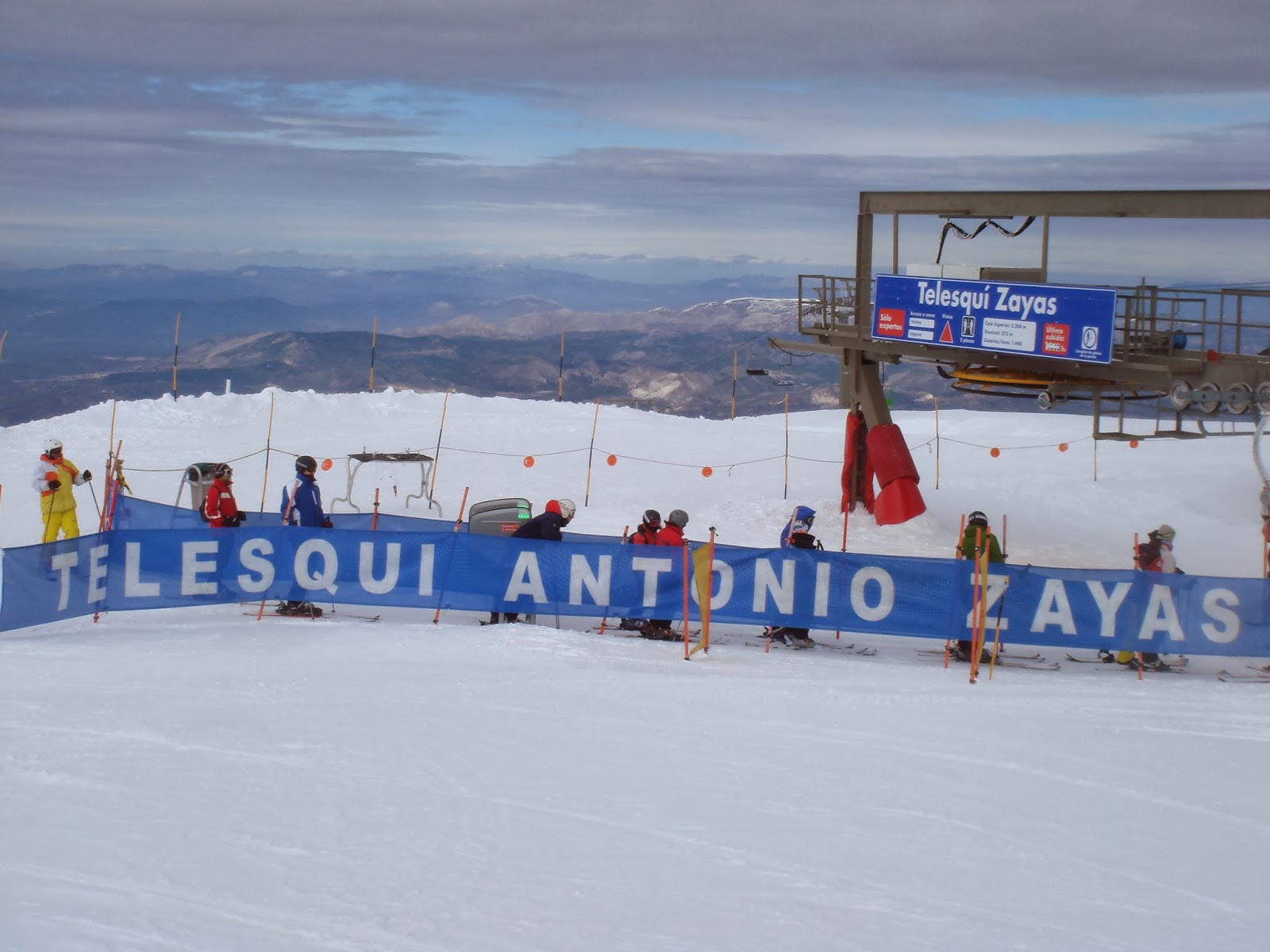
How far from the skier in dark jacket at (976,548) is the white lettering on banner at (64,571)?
954cm

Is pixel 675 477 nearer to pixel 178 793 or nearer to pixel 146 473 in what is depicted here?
pixel 146 473

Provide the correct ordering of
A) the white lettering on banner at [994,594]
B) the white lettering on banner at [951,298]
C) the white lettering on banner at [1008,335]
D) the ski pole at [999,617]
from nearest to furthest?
the ski pole at [999,617] → the white lettering on banner at [994,594] → the white lettering on banner at [1008,335] → the white lettering on banner at [951,298]

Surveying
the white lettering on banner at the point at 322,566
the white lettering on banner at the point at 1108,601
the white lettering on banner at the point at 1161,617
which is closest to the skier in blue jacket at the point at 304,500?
the white lettering on banner at the point at 322,566

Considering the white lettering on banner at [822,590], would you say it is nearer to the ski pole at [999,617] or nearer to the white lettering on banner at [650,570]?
the white lettering on banner at [650,570]

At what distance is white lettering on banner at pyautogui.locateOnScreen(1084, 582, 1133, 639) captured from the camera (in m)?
13.3

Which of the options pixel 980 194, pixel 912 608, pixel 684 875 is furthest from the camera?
pixel 980 194

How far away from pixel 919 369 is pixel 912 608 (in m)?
152

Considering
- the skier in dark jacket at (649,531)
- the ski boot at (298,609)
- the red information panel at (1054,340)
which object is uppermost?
the red information panel at (1054,340)

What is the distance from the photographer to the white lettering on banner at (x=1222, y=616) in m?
13.2

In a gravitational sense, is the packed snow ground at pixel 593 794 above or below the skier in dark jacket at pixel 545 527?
below

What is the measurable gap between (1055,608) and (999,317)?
23.9ft

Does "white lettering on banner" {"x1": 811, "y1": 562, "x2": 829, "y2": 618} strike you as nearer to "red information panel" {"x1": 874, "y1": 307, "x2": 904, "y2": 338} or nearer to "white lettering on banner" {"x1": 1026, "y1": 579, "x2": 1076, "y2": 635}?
"white lettering on banner" {"x1": 1026, "y1": 579, "x2": 1076, "y2": 635}

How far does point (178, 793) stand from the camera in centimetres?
824

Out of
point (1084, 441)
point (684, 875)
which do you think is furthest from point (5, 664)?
point (1084, 441)
